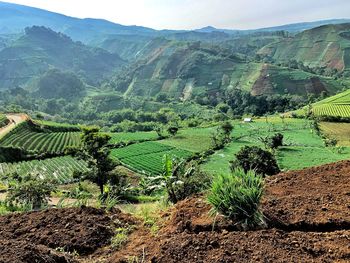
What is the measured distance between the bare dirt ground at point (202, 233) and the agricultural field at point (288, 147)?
116 feet

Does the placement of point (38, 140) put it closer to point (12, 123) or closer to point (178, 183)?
point (12, 123)

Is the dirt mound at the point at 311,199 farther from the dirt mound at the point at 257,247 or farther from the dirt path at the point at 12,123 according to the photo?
the dirt path at the point at 12,123

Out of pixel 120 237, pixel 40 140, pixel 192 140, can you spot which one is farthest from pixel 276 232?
pixel 192 140

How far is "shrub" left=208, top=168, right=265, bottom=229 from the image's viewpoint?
7.28 metres

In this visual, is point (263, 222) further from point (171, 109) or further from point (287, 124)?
point (171, 109)

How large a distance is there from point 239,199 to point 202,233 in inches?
34.4

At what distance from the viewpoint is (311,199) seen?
26.8 ft

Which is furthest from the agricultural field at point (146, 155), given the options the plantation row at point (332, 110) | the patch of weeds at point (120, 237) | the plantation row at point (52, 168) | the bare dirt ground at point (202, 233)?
the patch of weeds at point (120, 237)

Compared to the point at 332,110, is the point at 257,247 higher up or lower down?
higher up

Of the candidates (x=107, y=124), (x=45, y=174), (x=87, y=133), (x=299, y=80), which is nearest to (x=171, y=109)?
(x=107, y=124)

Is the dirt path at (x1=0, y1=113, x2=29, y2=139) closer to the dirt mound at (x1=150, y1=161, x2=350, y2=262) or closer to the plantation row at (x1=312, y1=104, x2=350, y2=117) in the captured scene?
the plantation row at (x1=312, y1=104, x2=350, y2=117)

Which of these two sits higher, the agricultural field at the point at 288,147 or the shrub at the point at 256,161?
the shrub at the point at 256,161

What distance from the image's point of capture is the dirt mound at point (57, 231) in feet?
22.6

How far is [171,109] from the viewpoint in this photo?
16225cm
